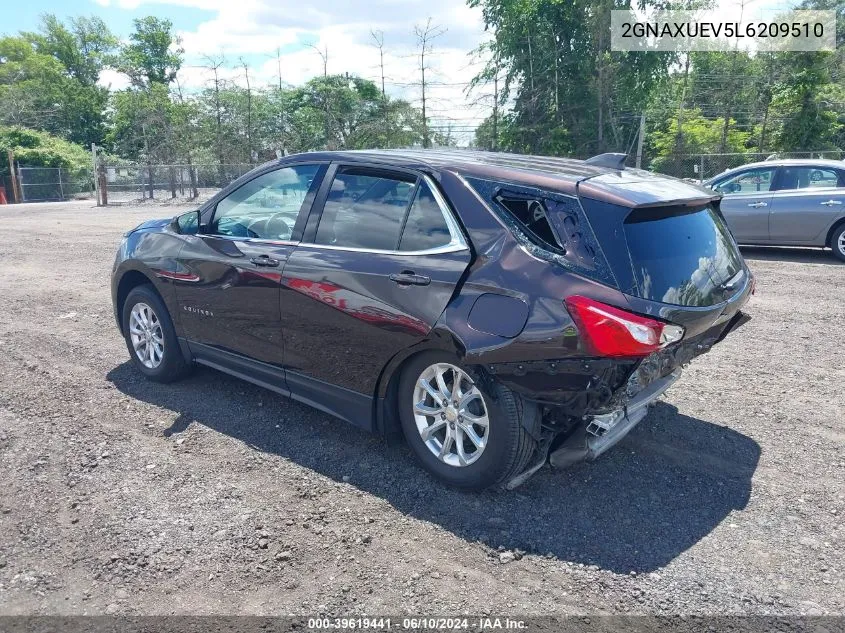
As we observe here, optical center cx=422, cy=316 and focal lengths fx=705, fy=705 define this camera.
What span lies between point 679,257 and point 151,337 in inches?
161

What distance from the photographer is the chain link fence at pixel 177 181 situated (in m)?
31.6

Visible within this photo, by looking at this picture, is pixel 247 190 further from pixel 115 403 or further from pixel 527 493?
pixel 527 493

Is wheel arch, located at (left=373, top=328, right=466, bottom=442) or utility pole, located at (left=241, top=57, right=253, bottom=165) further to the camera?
utility pole, located at (left=241, top=57, right=253, bottom=165)

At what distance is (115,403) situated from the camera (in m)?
5.27

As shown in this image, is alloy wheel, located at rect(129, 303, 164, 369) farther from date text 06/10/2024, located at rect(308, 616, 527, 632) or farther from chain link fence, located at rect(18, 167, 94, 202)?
chain link fence, located at rect(18, 167, 94, 202)

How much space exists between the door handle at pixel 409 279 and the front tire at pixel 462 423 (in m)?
0.39

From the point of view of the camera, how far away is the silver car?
10.9m

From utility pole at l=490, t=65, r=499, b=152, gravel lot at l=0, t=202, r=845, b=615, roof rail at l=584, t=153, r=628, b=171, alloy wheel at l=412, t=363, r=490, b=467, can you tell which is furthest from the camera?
utility pole at l=490, t=65, r=499, b=152

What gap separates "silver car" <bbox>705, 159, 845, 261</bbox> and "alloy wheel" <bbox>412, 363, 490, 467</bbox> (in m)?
8.85

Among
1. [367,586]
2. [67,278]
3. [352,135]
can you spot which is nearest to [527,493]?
[367,586]

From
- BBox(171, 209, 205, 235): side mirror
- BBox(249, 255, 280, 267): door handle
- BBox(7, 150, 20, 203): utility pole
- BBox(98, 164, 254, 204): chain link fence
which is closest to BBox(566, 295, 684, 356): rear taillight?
BBox(249, 255, 280, 267): door handle

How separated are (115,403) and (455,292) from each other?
303 cm

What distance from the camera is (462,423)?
151 inches

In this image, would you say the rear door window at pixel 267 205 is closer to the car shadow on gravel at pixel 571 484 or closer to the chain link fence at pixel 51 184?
the car shadow on gravel at pixel 571 484
